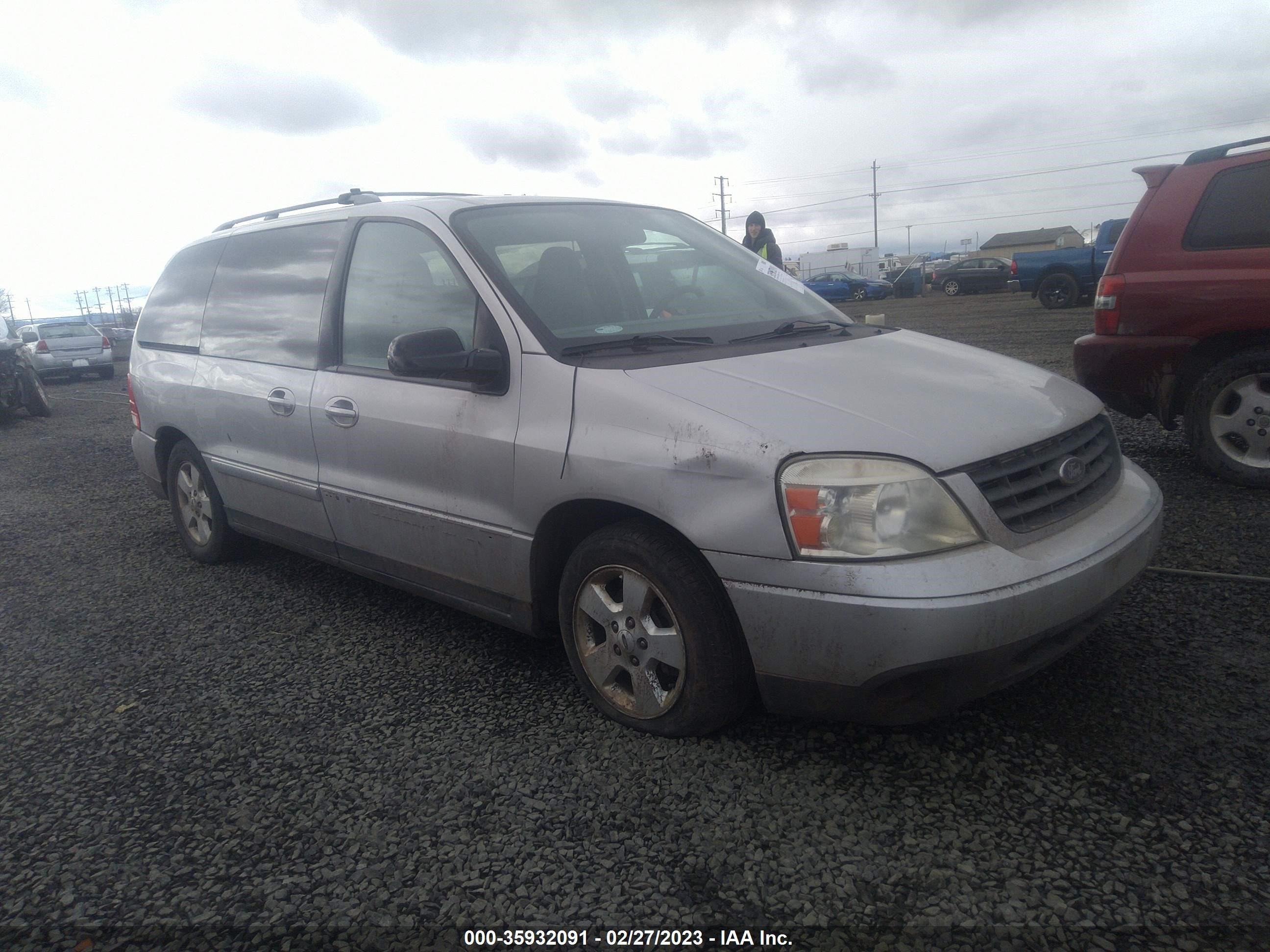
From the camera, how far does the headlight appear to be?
2.26 meters

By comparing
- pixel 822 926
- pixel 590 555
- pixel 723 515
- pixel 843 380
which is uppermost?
pixel 843 380

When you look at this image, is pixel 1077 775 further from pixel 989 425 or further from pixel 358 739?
pixel 358 739

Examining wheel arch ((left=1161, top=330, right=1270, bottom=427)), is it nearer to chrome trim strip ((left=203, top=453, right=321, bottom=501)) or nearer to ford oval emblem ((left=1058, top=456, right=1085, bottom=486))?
ford oval emblem ((left=1058, top=456, right=1085, bottom=486))

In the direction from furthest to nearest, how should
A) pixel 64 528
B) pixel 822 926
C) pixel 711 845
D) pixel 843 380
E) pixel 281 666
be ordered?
pixel 64 528, pixel 281 666, pixel 843 380, pixel 711 845, pixel 822 926

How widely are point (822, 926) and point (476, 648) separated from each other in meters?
1.94

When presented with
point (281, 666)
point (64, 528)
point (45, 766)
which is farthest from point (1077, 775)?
point (64, 528)

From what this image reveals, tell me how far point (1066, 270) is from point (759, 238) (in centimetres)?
1508

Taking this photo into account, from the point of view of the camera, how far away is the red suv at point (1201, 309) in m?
4.71

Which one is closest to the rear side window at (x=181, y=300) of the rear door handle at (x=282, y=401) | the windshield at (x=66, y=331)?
the rear door handle at (x=282, y=401)

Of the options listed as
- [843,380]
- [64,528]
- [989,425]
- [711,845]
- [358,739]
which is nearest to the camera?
[711,845]

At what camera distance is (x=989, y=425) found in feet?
8.27

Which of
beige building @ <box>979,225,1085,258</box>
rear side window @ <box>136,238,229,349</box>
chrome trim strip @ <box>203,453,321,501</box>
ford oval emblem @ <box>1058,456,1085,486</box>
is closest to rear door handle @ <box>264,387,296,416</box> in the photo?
chrome trim strip @ <box>203,453,321,501</box>

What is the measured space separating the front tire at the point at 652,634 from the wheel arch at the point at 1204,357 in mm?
3729

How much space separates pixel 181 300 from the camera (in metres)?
4.88
